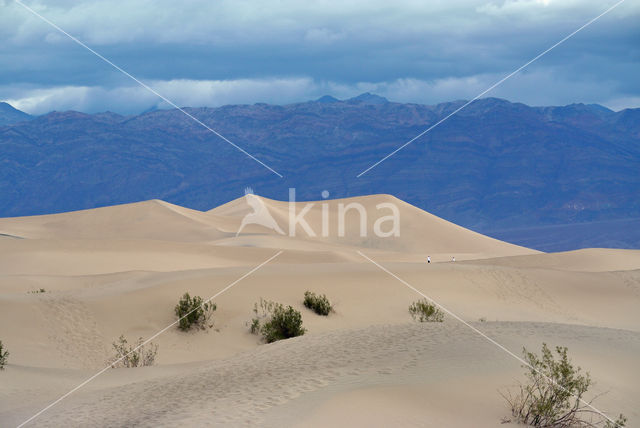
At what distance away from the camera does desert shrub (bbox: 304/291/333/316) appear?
23547mm

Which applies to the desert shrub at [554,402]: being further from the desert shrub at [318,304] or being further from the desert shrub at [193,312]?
the desert shrub at [318,304]

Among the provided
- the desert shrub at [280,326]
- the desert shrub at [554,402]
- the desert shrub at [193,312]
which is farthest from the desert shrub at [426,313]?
the desert shrub at [554,402]

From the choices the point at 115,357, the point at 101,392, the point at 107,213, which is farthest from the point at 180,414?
the point at 107,213

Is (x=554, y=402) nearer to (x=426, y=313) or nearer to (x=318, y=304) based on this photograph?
(x=426, y=313)

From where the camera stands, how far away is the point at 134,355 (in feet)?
55.8

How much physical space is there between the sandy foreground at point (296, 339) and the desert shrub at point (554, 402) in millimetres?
311

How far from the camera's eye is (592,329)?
54.5ft

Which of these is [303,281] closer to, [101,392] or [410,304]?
[410,304]

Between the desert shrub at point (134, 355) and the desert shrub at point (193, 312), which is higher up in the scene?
the desert shrub at point (193, 312)

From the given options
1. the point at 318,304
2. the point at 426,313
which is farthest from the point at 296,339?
the point at 318,304

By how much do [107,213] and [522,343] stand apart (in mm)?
70941

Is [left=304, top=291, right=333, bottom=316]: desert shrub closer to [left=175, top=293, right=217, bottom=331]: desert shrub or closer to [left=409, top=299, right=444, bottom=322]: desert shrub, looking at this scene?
[left=409, top=299, right=444, bottom=322]: desert shrub

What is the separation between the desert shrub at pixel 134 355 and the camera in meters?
17.0

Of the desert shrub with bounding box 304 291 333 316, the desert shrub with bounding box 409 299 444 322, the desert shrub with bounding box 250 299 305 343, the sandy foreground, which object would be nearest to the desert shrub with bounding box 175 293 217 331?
the sandy foreground
